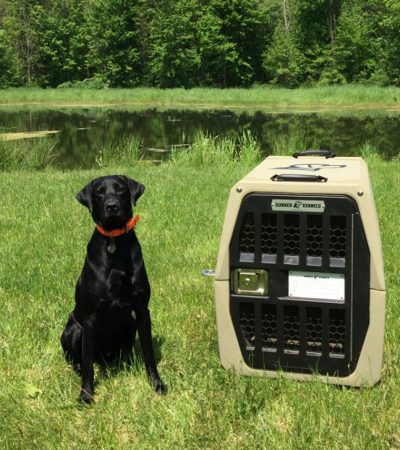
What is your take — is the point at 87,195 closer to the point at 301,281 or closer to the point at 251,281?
the point at 251,281

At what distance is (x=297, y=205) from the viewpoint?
8.57 feet

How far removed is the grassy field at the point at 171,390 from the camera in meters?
2.48

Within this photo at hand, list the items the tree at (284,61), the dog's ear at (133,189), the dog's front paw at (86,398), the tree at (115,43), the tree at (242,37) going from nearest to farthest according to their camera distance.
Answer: the dog's front paw at (86,398)
the dog's ear at (133,189)
the tree at (284,61)
the tree at (242,37)
the tree at (115,43)

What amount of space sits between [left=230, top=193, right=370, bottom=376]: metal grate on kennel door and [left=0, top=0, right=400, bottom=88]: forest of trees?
49.6 metres

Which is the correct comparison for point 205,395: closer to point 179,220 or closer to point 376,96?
point 179,220

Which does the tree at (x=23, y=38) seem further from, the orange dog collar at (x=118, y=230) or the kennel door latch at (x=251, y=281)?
the kennel door latch at (x=251, y=281)

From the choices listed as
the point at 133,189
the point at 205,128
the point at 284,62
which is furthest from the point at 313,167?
the point at 284,62

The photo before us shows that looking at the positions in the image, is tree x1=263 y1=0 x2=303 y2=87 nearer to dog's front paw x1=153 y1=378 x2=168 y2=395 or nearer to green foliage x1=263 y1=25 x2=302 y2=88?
green foliage x1=263 y1=25 x2=302 y2=88

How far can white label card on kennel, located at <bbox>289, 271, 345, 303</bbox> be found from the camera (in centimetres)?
265

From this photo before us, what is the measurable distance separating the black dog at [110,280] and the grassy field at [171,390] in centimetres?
17

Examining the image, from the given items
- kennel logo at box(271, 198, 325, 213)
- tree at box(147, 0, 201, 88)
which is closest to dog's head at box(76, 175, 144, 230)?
kennel logo at box(271, 198, 325, 213)

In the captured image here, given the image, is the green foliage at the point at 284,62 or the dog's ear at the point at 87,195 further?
the green foliage at the point at 284,62

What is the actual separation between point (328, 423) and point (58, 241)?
13.1 ft

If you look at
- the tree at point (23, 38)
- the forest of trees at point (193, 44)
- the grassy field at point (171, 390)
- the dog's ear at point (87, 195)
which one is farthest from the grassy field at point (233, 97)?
the dog's ear at point (87, 195)
